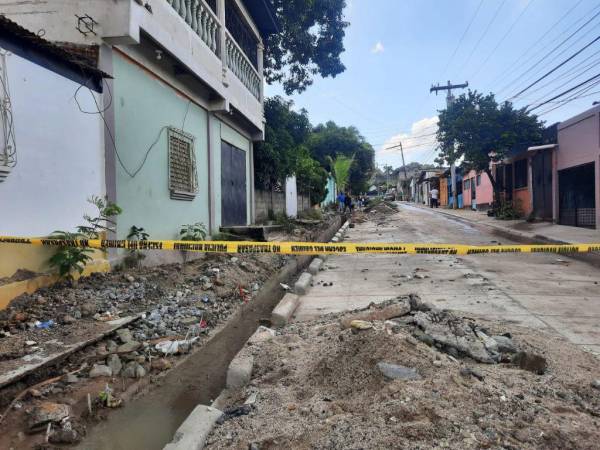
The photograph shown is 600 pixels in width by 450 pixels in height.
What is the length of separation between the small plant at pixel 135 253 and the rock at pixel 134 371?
2.47 meters

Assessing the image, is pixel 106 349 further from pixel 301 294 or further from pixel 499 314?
pixel 499 314

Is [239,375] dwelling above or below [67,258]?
below

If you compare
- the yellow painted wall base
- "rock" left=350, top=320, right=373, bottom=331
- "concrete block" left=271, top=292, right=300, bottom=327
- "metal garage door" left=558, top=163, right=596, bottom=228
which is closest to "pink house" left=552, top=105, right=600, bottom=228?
"metal garage door" left=558, top=163, right=596, bottom=228

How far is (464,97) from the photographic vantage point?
60.2 feet

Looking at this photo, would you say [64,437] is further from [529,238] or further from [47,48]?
[529,238]

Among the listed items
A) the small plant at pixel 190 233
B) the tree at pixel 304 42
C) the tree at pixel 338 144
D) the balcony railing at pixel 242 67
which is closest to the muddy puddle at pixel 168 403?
the small plant at pixel 190 233

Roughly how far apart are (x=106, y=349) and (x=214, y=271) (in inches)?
120

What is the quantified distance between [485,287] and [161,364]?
4.72 m

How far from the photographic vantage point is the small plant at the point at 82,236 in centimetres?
445

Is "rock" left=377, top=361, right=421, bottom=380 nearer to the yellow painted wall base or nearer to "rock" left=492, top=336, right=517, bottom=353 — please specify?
"rock" left=492, top=336, right=517, bottom=353

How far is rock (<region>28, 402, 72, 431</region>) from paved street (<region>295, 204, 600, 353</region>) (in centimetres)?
267

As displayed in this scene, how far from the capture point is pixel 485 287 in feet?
20.2

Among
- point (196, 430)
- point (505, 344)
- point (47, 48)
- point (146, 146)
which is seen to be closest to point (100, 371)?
point (196, 430)

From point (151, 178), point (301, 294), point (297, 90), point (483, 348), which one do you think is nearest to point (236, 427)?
point (483, 348)
